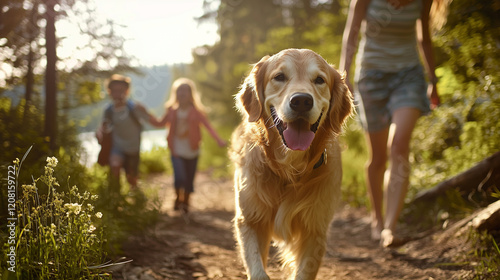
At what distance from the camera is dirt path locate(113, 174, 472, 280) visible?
2873mm

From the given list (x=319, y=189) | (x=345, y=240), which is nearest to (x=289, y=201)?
(x=319, y=189)

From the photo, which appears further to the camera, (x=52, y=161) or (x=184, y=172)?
(x=184, y=172)

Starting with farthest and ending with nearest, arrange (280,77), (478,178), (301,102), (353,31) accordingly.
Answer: (353,31)
(478,178)
(280,77)
(301,102)

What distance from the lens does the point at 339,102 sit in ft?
8.69

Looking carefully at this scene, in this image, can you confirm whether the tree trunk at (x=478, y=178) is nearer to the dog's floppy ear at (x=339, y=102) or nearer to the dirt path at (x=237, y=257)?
the dirt path at (x=237, y=257)

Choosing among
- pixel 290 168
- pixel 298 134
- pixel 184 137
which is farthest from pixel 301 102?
pixel 184 137

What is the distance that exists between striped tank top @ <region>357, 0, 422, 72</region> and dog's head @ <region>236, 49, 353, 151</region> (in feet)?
3.86

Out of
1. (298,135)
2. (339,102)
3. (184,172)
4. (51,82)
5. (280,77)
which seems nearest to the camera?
(298,135)

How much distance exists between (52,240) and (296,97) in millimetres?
1459

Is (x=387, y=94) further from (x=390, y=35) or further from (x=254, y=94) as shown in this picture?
(x=254, y=94)

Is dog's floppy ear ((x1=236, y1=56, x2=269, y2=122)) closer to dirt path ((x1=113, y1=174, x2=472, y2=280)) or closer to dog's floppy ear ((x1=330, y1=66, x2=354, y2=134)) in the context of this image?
dog's floppy ear ((x1=330, y1=66, x2=354, y2=134))

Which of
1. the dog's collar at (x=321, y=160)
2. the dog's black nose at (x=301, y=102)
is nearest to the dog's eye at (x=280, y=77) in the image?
the dog's black nose at (x=301, y=102)

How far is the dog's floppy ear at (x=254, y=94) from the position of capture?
8.54 feet

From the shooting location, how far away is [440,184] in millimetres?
3877
